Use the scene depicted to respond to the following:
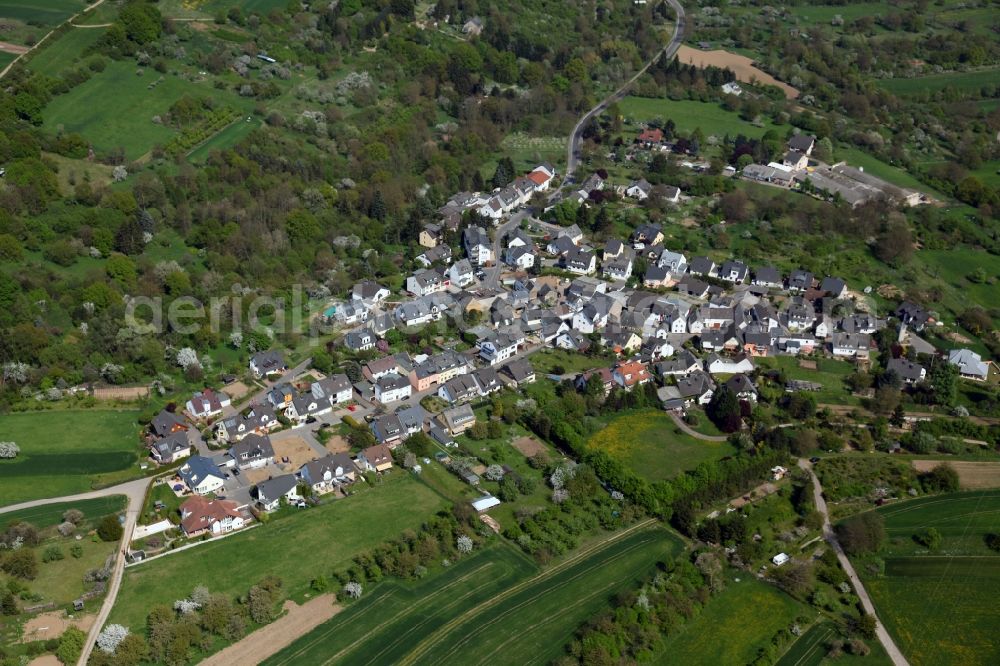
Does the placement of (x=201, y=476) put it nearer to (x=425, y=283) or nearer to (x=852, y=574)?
(x=425, y=283)

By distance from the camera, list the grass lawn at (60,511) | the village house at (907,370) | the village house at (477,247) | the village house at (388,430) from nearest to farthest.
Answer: the grass lawn at (60,511) → the village house at (388,430) → the village house at (907,370) → the village house at (477,247)

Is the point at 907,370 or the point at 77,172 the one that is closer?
the point at 907,370

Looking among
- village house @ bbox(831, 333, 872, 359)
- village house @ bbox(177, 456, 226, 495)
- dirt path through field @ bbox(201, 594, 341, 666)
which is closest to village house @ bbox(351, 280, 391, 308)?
village house @ bbox(177, 456, 226, 495)

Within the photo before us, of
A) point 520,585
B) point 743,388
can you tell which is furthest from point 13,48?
point 520,585

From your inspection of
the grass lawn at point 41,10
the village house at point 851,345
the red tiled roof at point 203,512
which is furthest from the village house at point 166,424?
the grass lawn at point 41,10

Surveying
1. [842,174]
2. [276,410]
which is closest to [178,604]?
[276,410]

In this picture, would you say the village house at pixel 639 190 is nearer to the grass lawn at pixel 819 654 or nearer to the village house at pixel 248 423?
the village house at pixel 248 423

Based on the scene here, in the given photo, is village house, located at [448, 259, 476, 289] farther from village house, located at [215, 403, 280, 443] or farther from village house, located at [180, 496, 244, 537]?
village house, located at [180, 496, 244, 537]
